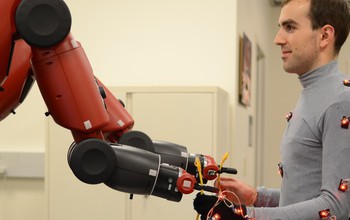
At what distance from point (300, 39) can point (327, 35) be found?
0.26 ft

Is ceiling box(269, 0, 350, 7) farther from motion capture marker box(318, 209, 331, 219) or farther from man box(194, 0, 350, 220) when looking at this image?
motion capture marker box(318, 209, 331, 219)

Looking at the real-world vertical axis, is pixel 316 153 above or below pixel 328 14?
below

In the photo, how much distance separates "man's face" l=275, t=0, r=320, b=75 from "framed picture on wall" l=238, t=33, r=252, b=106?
5.96ft

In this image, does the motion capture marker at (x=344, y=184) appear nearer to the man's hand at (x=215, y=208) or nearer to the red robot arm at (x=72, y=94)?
the man's hand at (x=215, y=208)

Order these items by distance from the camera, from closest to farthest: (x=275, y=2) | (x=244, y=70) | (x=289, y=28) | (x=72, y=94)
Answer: (x=72, y=94) < (x=289, y=28) < (x=244, y=70) < (x=275, y=2)

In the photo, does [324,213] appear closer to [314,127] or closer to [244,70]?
[314,127]

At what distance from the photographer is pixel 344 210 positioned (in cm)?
139

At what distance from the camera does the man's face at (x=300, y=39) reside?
1.53 m

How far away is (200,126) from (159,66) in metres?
0.66

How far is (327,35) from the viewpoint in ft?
5.01

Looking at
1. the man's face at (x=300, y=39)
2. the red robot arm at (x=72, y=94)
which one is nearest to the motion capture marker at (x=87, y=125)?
the red robot arm at (x=72, y=94)

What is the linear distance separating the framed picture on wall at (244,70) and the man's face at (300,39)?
1.82 meters

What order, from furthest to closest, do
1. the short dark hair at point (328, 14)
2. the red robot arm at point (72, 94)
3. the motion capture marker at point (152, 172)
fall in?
the short dark hair at point (328, 14) < the motion capture marker at point (152, 172) < the red robot arm at point (72, 94)

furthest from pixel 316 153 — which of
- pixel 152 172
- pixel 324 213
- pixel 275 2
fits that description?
pixel 275 2
